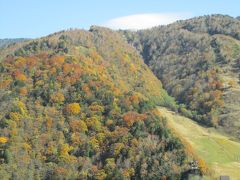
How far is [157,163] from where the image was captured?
165875 mm

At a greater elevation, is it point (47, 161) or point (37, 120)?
point (37, 120)

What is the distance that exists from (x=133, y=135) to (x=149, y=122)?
32.0ft

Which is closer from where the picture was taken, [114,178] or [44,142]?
[114,178]

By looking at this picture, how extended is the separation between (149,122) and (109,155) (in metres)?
23.3

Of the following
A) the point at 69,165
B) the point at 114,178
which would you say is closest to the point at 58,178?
the point at 69,165

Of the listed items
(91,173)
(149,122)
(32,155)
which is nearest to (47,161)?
(32,155)

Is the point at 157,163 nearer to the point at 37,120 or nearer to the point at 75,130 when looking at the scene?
the point at 75,130

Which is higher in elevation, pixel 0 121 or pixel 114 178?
pixel 0 121

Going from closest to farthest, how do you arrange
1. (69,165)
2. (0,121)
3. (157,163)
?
1. (157,163)
2. (69,165)
3. (0,121)

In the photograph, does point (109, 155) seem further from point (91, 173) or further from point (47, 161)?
point (47, 161)

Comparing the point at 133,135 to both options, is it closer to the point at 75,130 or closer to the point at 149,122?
the point at 149,122

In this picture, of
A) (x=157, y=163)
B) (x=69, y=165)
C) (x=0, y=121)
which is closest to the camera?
(x=157, y=163)

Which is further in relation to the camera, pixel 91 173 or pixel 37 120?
pixel 37 120

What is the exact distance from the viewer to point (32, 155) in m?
181
